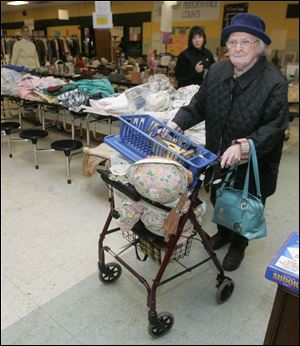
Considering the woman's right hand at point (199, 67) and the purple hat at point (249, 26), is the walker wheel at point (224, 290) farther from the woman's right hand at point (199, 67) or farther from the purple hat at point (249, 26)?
the woman's right hand at point (199, 67)

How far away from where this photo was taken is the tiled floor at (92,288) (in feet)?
5.34

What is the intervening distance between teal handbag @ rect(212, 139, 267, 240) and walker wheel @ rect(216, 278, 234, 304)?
287 millimetres

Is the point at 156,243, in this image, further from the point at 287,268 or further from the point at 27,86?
the point at 27,86

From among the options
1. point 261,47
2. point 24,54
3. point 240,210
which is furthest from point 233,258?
point 24,54

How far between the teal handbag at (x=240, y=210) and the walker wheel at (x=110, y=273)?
0.71 meters

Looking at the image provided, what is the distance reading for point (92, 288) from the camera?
75.7 inches

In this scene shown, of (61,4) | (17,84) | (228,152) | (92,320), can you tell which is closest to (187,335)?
(92,320)

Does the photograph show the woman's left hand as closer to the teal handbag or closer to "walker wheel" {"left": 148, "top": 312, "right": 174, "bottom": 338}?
the teal handbag

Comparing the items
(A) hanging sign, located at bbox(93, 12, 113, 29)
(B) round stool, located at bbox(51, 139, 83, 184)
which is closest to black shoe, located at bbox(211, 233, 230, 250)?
(B) round stool, located at bbox(51, 139, 83, 184)

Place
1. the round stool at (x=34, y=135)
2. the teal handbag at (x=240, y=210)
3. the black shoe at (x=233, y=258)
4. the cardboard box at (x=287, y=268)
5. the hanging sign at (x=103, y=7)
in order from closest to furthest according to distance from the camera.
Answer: the cardboard box at (x=287, y=268) < the teal handbag at (x=240, y=210) < the black shoe at (x=233, y=258) < the round stool at (x=34, y=135) < the hanging sign at (x=103, y=7)

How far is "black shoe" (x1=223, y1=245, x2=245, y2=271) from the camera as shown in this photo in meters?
2.12

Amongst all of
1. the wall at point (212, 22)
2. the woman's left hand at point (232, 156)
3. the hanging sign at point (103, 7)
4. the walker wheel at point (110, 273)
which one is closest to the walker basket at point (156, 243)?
the walker wheel at point (110, 273)

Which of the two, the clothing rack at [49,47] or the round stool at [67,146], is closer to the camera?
the round stool at [67,146]

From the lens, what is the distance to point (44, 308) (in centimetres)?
177
